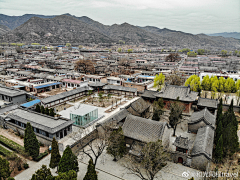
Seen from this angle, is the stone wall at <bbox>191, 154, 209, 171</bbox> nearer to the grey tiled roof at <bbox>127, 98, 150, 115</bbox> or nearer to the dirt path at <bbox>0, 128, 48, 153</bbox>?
the grey tiled roof at <bbox>127, 98, 150, 115</bbox>

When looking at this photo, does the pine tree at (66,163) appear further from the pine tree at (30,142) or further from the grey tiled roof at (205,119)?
the grey tiled roof at (205,119)

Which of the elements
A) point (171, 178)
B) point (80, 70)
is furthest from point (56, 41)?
point (171, 178)

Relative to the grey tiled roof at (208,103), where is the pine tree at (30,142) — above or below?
below

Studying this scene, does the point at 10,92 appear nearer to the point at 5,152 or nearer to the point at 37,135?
the point at 37,135

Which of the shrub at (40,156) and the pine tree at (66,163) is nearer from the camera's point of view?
the pine tree at (66,163)

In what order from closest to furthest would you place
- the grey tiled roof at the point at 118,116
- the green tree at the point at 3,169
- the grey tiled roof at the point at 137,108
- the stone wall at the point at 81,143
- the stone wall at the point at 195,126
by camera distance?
the green tree at the point at 3,169 → the stone wall at the point at 81,143 → the grey tiled roof at the point at 118,116 → the stone wall at the point at 195,126 → the grey tiled roof at the point at 137,108

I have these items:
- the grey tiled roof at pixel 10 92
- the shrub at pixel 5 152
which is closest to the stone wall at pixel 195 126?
the shrub at pixel 5 152

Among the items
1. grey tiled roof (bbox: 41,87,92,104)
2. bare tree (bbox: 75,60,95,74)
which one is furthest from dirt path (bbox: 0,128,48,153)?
bare tree (bbox: 75,60,95,74)

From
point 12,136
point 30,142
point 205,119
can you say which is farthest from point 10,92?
point 205,119
